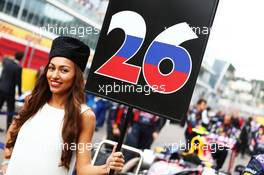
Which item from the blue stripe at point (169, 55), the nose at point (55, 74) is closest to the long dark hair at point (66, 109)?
the nose at point (55, 74)

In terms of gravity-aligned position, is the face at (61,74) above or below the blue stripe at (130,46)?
below

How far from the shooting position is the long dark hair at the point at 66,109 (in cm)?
238

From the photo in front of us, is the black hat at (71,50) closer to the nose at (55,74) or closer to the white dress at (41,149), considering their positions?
the nose at (55,74)

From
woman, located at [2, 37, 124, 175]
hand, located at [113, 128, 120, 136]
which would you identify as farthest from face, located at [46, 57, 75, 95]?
hand, located at [113, 128, 120, 136]

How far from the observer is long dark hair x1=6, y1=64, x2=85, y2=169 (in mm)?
2377

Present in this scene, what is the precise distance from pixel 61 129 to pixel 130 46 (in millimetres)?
603

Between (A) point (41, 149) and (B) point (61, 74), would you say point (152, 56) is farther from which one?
(A) point (41, 149)

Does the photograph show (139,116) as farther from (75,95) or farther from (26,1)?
(26,1)

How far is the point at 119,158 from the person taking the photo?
2.34 m

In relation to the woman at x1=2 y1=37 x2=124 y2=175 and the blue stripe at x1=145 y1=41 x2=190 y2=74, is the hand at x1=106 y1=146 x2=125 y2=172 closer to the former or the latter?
the woman at x1=2 y1=37 x2=124 y2=175

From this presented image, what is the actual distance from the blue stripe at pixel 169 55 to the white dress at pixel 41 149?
0.46 metres

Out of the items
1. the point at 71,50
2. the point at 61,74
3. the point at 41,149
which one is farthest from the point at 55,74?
the point at 41,149

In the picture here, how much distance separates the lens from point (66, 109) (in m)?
2.44

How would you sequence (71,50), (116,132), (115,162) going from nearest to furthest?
(115,162) → (71,50) → (116,132)
